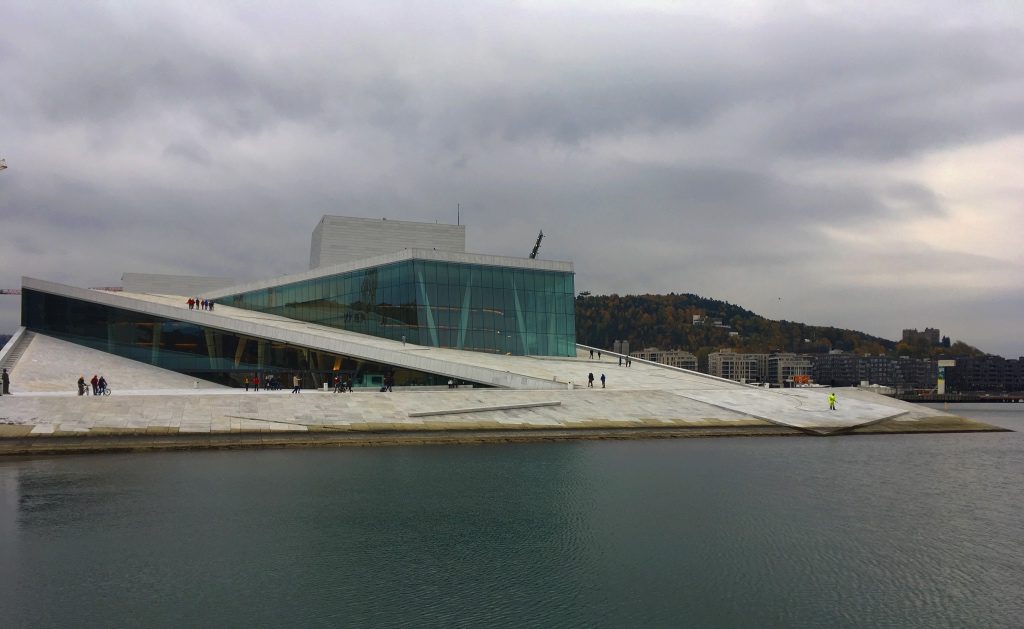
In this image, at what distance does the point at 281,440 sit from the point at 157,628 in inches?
724

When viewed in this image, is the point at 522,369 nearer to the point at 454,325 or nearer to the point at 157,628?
the point at 454,325

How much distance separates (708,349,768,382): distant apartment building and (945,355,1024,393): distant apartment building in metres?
39.0

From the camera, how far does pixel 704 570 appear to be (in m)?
13.7

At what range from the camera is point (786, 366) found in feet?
555

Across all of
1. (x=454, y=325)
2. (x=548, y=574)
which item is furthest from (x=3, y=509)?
(x=454, y=325)

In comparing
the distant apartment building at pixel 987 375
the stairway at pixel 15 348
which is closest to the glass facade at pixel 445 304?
the stairway at pixel 15 348

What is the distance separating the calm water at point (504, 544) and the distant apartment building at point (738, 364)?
515 ft

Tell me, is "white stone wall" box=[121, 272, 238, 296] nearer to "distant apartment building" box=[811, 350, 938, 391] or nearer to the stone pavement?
the stone pavement

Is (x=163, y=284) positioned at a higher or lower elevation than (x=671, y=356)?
higher

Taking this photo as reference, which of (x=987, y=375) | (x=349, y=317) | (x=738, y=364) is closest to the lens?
(x=349, y=317)

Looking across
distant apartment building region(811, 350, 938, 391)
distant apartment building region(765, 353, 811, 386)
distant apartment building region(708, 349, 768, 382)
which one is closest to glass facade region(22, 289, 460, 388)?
distant apartment building region(765, 353, 811, 386)

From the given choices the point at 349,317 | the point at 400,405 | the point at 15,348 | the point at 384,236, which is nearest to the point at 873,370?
the point at 384,236

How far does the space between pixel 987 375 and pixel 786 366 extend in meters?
47.9

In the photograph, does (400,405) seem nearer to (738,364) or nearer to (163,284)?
(163,284)
